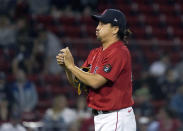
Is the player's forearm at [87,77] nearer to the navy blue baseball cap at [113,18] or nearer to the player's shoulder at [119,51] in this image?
the player's shoulder at [119,51]

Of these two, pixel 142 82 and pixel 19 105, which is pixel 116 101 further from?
pixel 142 82

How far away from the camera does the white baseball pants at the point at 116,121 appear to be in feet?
13.9

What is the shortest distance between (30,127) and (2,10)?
2975mm

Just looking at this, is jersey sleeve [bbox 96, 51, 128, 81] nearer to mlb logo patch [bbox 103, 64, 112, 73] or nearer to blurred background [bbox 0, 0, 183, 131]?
mlb logo patch [bbox 103, 64, 112, 73]

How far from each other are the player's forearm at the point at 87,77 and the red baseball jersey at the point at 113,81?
0.08 meters

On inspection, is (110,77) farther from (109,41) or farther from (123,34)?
(123,34)

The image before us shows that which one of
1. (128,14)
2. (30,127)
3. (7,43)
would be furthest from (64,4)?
(30,127)

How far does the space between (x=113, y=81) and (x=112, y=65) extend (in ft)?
0.44

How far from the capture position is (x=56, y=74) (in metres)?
9.20

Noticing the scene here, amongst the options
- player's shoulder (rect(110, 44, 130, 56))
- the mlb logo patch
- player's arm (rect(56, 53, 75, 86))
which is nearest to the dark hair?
player's shoulder (rect(110, 44, 130, 56))

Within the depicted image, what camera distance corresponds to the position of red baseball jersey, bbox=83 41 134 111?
416cm

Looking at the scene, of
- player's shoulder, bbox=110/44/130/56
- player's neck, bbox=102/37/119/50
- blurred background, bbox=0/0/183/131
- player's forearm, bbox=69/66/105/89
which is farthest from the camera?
blurred background, bbox=0/0/183/131

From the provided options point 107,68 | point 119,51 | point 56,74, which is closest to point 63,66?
point 107,68

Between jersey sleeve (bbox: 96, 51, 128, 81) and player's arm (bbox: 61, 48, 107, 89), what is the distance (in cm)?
5
